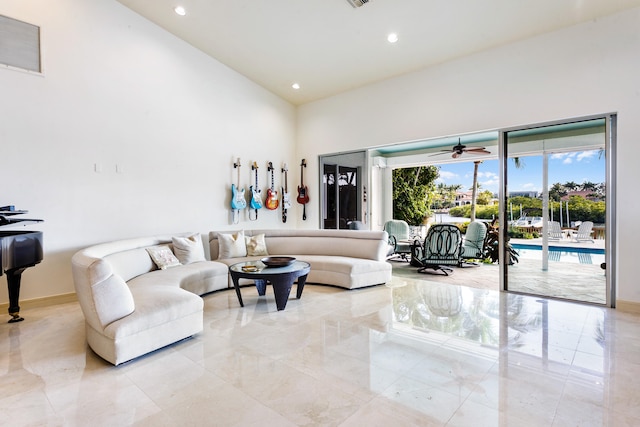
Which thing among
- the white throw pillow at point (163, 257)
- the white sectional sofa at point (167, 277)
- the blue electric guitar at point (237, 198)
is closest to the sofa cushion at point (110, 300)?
the white sectional sofa at point (167, 277)

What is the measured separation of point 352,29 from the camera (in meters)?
4.44

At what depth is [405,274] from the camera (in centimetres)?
586

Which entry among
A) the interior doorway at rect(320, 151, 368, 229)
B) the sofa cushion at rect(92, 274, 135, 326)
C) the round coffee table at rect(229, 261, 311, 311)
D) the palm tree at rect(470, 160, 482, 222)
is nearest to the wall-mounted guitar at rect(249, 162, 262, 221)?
the interior doorway at rect(320, 151, 368, 229)

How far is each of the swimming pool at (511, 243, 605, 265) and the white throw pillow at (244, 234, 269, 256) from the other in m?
3.77

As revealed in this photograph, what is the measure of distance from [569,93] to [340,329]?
390cm

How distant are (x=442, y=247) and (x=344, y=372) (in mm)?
4156

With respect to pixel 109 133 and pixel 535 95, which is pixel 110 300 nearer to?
pixel 109 133

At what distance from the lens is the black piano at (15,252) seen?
2951mm

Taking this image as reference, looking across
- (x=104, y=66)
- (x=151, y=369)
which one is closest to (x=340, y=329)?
(x=151, y=369)

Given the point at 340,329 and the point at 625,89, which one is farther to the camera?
the point at 625,89

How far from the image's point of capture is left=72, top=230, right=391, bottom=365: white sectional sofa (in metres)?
2.45

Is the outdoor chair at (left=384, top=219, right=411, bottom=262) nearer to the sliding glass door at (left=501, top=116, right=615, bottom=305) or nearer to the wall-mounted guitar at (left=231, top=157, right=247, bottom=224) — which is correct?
the sliding glass door at (left=501, top=116, right=615, bottom=305)

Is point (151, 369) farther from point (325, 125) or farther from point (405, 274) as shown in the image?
point (325, 125)

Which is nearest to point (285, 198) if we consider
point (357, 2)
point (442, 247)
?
point (442, 247)
